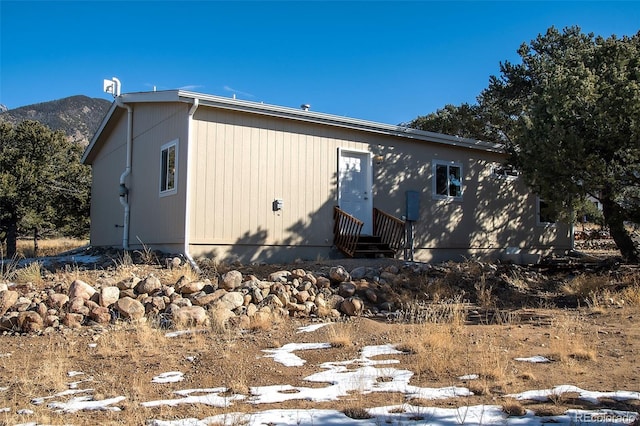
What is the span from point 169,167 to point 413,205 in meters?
5.80

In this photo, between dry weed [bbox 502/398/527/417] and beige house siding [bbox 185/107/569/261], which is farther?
beige house siding [bbox 185/107/569/261]

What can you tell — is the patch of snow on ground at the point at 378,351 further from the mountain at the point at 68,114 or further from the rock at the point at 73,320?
the mountain at the point at 68,114

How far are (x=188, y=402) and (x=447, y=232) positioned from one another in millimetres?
10686

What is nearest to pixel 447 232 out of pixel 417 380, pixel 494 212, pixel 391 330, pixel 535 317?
pixel 494 212

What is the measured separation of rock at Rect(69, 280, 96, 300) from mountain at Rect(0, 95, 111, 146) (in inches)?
2281

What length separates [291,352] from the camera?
18.7 ft

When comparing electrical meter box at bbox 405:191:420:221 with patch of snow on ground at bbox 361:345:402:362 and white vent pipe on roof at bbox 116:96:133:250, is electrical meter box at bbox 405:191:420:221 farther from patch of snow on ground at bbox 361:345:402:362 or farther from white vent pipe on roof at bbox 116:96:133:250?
patch of snow on ground at bbox 361:345:402:362

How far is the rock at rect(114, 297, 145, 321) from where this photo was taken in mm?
7094

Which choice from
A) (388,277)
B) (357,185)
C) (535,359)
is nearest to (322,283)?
(388,277)

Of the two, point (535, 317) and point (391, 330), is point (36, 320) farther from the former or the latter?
point (535, 317)

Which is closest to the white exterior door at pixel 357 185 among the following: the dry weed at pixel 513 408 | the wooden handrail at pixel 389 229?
the wooden handrail at pixel 389 229

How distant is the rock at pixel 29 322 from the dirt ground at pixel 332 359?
0.22m

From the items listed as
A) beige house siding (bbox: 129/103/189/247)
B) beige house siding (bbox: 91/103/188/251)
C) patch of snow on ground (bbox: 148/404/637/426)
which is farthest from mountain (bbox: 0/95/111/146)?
patch of snow on ground (bbox: 148/404/637/426)

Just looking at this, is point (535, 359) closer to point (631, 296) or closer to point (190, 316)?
point (631, 296)
